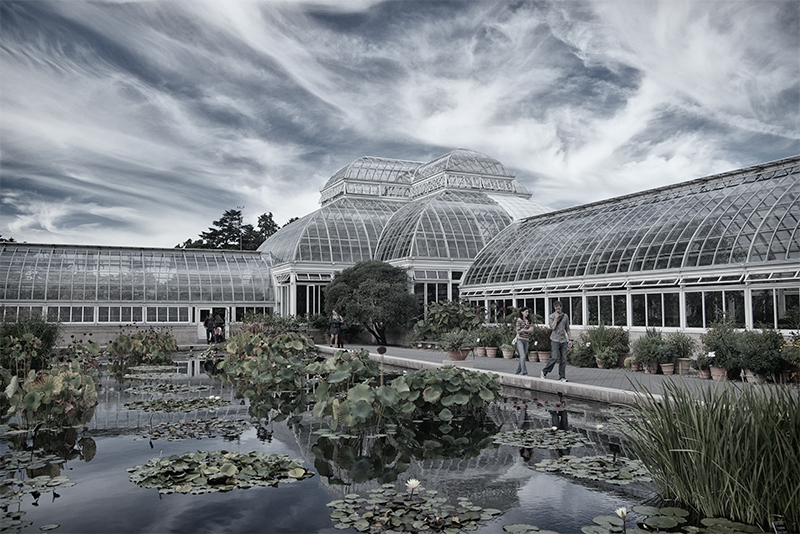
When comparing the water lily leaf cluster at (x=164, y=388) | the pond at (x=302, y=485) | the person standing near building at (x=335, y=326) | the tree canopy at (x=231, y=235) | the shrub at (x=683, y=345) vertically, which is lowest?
the pond at (x=302, y=485)

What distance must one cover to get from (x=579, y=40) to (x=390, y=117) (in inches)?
603

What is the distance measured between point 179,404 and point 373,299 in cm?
1707

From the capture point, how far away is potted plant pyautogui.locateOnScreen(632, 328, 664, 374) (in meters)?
16.3

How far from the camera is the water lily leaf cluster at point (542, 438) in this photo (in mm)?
8617

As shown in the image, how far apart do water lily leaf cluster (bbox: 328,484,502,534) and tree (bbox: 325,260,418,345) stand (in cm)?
2209

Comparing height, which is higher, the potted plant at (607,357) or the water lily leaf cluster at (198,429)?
the potted plant at (607,357)

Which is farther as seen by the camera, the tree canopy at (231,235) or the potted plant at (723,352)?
the tree canopy at (231,235)

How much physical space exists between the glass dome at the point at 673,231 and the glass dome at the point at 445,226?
376 centimetres


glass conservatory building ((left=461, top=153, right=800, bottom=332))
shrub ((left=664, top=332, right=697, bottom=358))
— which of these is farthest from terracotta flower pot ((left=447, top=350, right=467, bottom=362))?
glass conservatory building ((left=461, top=153, right=800, bottom=332))

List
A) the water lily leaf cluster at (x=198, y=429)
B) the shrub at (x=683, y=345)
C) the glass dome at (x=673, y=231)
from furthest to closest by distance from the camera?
the glass dome at (x=673, y=231), the shrub at (x=683, y=345), the water lily leaf cluster at (x=198, y=429)

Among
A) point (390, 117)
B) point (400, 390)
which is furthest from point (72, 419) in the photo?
point (390, 117)

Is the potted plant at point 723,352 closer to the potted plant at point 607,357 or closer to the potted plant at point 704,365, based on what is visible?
the potted plant at point 704,365

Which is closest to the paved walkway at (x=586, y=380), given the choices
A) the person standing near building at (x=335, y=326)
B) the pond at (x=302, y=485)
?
the pond at (x=302, y=485)

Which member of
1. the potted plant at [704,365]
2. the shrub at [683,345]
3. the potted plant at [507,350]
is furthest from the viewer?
the potted plant at [507,350]
